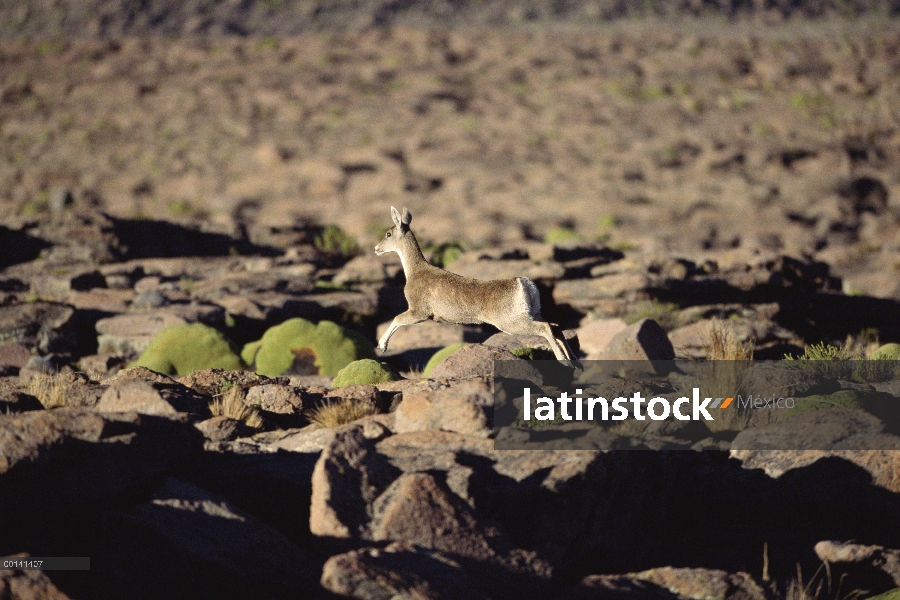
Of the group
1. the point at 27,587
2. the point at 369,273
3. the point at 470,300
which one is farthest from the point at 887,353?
the point at 369,273

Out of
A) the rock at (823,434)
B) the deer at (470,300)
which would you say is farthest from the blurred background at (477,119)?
the rock at (823,434)

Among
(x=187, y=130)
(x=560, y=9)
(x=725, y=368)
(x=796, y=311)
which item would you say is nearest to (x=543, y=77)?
(x=560, y=9)

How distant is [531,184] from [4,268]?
74.8ft

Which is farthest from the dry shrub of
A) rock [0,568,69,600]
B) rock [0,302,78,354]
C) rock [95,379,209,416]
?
rock [0,302,78,354]

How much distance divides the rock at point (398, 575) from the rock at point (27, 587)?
1915 millimetres

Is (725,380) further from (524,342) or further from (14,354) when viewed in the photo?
(14,354)

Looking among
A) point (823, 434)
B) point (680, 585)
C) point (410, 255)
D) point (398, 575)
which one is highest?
point (410, 255)

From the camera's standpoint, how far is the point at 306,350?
1562cm

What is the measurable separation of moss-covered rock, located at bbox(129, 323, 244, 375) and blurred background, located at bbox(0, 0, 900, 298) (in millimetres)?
11479

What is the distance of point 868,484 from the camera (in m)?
8.94

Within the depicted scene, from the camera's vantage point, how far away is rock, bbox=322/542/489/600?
6.57m

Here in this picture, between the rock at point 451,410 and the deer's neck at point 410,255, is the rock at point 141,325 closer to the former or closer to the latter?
the deer's neck at point 410,255

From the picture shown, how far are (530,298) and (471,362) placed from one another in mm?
1039

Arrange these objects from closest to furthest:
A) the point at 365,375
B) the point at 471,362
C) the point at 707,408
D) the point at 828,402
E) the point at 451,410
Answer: the point at 451,410, the point at 828,402, the point at 707,408, the point at 471,362, the point at 365,375
